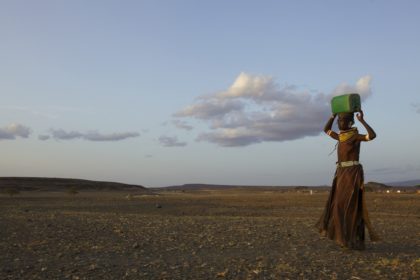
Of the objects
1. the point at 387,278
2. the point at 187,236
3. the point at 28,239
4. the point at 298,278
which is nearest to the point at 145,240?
the point at 187,236

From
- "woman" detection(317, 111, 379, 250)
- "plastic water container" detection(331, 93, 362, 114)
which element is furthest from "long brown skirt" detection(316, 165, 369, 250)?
"plastic water container" detection(331, 93, 362, 114)

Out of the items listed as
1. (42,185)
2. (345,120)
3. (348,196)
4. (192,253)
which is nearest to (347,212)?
(348,196)

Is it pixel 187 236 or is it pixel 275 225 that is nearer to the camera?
pixel 187 236

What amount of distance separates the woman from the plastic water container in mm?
144

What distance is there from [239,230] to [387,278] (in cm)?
635

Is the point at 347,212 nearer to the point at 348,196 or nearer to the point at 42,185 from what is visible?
the point at 348,196

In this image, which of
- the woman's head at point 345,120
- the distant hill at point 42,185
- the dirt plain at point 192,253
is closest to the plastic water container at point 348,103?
the woman's head at point 345,120

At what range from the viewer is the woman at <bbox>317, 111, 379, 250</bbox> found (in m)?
11.0

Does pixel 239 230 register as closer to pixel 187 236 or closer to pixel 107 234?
pixel 187 236

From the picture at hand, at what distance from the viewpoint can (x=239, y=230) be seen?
14.3m

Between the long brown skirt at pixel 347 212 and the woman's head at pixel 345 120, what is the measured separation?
3.10 ft

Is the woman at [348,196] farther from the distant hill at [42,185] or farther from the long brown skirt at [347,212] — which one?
the distant hill at [42,185]

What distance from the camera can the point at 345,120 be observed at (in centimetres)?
1148

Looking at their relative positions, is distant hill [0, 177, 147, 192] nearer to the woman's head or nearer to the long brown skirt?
the long brown skirt
